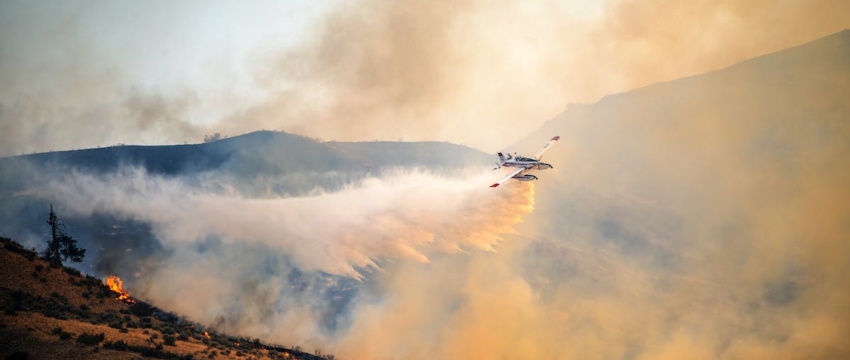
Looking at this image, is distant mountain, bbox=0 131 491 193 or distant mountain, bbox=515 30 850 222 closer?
distant mountain, bbox=0 131 491 193

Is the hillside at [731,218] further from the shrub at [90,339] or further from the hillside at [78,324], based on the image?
the shrub at [90,339]

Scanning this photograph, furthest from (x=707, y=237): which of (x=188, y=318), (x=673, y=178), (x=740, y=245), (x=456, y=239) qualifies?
(x=188, y=318)

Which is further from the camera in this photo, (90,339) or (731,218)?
(731,218)

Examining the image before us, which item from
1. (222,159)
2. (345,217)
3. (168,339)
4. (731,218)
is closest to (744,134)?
(731,218)

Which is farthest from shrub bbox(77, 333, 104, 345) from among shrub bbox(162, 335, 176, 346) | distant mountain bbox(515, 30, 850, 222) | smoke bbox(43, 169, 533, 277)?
distant mountain bbox(515, 30, 850, 222)

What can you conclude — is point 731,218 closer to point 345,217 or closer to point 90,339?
point 345,217

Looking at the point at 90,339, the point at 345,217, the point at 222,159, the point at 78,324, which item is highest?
the point at 222,159

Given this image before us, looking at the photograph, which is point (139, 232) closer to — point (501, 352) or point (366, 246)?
point (366, 246)

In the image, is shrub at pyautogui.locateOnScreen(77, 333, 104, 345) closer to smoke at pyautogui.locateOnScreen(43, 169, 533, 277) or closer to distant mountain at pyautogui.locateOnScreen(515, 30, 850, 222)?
smoke at pyautogui.locateOnScreen(43, 169, 533, 277)
